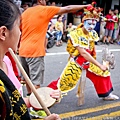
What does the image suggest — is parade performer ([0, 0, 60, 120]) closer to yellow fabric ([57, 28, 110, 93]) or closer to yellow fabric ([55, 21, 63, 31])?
yellow fabric ([57, 28, 110, 93])

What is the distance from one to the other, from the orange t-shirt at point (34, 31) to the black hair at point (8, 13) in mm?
2421

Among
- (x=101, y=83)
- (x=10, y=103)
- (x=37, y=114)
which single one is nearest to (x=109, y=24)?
(x=101, y=83)

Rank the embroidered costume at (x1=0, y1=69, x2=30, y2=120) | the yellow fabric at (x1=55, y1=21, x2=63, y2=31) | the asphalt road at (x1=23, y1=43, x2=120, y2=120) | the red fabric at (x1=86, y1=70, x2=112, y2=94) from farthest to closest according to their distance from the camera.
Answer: the yellow fabric at (x1=55, y1=21, x2=63, y2=31) → the red fabric at (x1=86, y1=70, x2=112, y2=94) → the asphalt road at (x1=23, y1=43, x2=120, y2=120) → the embroidered costume at (x1=0, y1=69, x2=30, y2=120)

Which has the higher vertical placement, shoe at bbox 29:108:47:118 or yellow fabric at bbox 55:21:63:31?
shoe at bbox 29:108:47:118

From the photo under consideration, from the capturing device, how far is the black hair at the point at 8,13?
1.14 meters

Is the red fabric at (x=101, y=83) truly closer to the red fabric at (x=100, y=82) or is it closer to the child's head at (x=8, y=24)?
the red fabric at (x=100, y=82)

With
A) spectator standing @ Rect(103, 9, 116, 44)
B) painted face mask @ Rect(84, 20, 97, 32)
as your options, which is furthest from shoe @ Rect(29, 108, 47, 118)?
spectator standing @ Rect(103, 9, 116, 44)

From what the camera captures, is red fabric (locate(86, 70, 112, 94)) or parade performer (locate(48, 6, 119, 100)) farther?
red fabric (locate(86, 70, 112, 94))

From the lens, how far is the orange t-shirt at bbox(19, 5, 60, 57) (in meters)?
3.62

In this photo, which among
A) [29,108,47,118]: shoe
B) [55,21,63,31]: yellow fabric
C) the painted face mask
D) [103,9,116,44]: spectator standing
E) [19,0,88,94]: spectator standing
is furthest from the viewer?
[103,9,116,44]: spectator standing

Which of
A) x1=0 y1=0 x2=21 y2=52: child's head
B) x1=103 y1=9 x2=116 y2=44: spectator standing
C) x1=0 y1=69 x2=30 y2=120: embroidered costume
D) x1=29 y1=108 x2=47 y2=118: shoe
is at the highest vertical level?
x1=0 y1=0 x2=21 y2=52: child's head

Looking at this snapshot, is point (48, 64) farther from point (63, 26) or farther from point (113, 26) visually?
point (113, 26)

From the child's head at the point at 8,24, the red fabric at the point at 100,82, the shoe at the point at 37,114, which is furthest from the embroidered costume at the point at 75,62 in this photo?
the child's head at the point at 8,24

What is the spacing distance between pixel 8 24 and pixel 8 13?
0.15 ft
